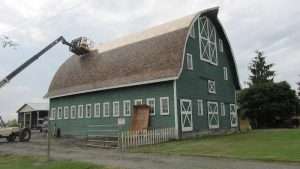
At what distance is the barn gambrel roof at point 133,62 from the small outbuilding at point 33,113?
11.5m

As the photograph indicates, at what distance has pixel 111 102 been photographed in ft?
80.3

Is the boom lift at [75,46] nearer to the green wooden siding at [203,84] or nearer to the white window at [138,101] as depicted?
the white window at [138,101]

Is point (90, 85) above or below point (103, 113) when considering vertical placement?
above

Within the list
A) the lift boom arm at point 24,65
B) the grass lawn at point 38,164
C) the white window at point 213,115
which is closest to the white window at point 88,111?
the lift boom arm at point 24,65

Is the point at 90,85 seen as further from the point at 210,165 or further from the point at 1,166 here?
the point at 210,165

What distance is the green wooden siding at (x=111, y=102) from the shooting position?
20859mm

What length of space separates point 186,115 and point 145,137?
414cm

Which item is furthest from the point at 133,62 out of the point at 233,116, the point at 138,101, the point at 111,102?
the point at 233,116

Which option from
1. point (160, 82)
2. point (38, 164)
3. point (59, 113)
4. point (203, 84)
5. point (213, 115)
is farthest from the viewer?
point (59, 113)

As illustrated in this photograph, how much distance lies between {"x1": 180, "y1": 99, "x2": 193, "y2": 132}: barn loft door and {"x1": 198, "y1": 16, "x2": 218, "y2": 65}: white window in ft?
14.6

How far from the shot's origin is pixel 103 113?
25203 mm

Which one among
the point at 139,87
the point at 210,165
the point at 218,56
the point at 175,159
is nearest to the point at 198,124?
the point at 139,87

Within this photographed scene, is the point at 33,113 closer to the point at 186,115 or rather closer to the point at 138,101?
the point at 138,101

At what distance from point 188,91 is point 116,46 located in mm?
8672
